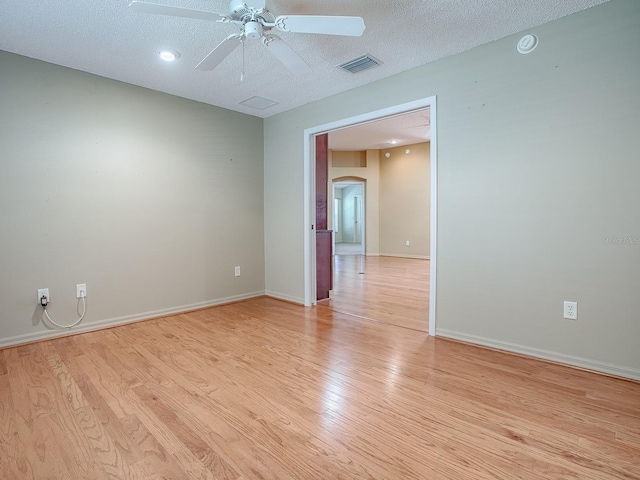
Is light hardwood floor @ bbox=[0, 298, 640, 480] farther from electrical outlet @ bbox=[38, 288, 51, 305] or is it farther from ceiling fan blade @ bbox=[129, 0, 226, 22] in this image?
ceiling fan blade @ bbox=[129, 0, 226, 22]

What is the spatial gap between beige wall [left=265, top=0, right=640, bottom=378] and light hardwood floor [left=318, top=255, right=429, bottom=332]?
663 mm

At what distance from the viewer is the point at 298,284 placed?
13.5ft

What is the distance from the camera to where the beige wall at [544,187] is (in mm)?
2076

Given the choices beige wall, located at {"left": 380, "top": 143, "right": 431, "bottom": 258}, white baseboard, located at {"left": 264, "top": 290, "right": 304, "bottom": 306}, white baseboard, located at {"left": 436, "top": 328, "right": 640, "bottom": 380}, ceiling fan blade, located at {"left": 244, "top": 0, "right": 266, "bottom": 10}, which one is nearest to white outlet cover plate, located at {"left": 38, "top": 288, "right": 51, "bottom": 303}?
white baseboard, located at {"left": 264, "top": 290, "right": 304, "bottom": 306}

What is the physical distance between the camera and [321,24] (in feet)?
5.87

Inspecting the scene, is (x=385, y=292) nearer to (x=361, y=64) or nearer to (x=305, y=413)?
(x=361, y=64)

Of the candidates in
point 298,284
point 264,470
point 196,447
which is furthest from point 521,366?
point 298,284

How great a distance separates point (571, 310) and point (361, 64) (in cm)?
251

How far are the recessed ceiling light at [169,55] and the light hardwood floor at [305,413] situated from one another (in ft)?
7.80

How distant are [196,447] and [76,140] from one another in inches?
113

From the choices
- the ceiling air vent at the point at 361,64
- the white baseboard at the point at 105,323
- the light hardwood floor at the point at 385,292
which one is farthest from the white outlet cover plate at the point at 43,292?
→ the ceiling air vent at the point at 361,64

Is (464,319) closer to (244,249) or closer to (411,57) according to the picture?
(411,57)

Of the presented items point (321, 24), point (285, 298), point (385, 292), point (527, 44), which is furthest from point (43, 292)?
point (527, 44)

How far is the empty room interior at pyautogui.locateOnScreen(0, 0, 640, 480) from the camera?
1539mm
